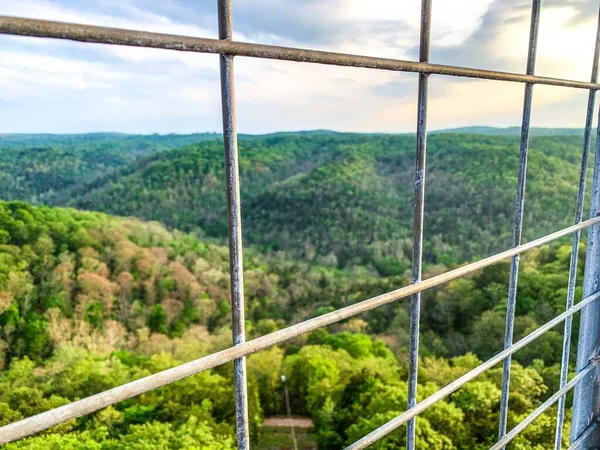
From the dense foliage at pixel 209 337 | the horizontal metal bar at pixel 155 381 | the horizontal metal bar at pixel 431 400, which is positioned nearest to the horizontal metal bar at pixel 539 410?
the horizontal metal bar at pixel 431 400

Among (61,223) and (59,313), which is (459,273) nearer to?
(59,313)

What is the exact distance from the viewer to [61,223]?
24.4m

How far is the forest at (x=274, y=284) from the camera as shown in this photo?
1362 centimetres

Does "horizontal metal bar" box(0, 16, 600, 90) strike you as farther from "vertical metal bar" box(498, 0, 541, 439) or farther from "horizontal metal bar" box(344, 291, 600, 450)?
"horizontal metal bar" box(344, 291, 600, 450)

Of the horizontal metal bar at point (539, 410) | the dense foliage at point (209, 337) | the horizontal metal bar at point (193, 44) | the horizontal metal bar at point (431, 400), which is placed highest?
the horizontal metal bar at point (193, 44)

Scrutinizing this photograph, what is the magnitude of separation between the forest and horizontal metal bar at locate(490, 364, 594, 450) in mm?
8553

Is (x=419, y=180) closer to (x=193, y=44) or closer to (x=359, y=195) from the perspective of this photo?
(x=193, y=44)

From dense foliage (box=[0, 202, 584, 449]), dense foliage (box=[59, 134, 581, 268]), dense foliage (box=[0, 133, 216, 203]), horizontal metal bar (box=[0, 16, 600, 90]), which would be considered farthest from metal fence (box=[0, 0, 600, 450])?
dense foliage (box=[59, 134, 581, 268])

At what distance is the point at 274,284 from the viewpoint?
26.7 m

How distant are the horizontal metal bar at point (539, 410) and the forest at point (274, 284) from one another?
28.1 feet

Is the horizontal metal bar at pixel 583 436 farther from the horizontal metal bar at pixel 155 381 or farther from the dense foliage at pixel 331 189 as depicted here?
the dense foliage at pixel 331 189

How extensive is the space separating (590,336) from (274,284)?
25455 mm

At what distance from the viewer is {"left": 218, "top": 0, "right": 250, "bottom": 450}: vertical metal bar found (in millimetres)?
546

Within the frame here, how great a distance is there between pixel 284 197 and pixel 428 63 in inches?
1313
